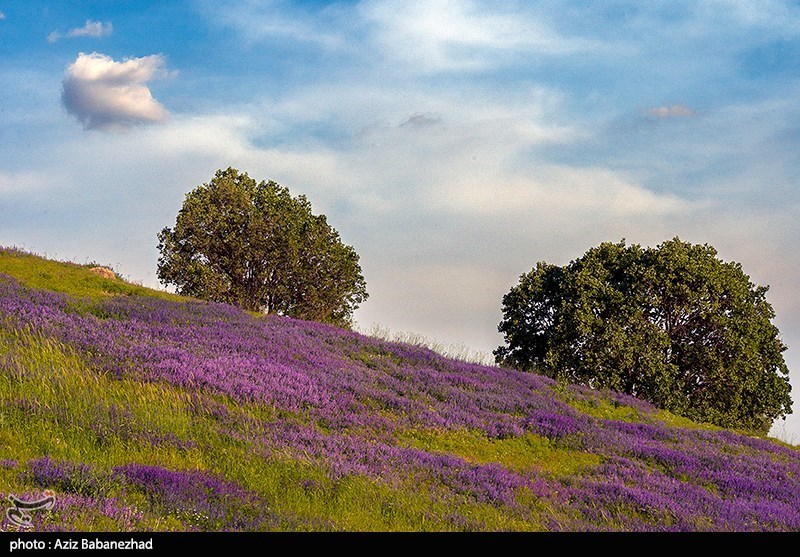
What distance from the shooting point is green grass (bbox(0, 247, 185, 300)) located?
28078mm

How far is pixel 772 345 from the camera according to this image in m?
38.1

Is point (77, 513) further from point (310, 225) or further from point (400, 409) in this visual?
point (310, 225)

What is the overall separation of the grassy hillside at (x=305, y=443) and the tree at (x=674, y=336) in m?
10.8

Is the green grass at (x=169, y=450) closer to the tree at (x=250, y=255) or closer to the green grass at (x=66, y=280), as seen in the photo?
the green grass at (x=66, y=280)

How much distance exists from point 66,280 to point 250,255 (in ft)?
51.7

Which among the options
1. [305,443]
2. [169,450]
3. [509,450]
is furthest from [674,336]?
[169,450]

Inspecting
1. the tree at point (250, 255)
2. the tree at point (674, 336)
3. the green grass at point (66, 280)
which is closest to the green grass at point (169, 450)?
the green grass at point (66, 280)

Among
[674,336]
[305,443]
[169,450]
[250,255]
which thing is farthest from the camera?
[250,255]

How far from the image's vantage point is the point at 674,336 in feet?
123

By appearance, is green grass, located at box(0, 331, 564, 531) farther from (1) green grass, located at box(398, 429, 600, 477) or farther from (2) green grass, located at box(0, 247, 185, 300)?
(2) green grass, located at box(0, 247, 185, 300)

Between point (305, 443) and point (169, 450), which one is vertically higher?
point (305, 443)

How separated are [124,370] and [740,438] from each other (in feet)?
65.8

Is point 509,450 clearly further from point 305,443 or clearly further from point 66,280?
point 66,280

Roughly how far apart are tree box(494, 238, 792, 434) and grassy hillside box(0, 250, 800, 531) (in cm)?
1082
